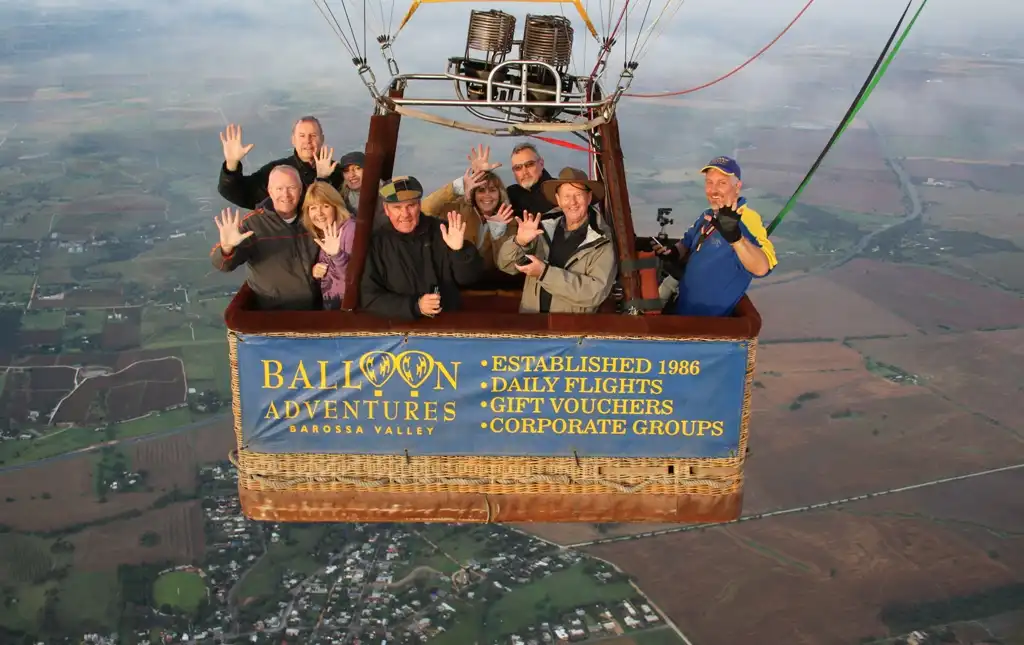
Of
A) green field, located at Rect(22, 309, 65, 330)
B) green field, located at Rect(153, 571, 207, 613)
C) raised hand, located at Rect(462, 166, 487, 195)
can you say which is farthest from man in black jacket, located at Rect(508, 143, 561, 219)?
green field, located at Rect(22, 309, 65, 330)

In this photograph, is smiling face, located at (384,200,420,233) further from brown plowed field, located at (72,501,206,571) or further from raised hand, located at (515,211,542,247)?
brown plowed field, located at (72,501,206,571)

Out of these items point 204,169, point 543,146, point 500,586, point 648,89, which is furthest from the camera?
point 648,89

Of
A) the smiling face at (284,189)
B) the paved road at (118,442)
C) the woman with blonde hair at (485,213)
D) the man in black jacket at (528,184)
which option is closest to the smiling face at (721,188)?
the woman with blonde hair at (485,213)

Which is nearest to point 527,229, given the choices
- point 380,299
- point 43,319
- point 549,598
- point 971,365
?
point 380,299

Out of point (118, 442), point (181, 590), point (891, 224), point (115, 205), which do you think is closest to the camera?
point (181, 590)

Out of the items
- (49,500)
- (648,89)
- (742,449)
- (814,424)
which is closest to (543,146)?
(648,89)

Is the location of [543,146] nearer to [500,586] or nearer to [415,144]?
[415,144]

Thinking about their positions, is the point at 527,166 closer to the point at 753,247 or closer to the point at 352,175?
the point at 352,175
